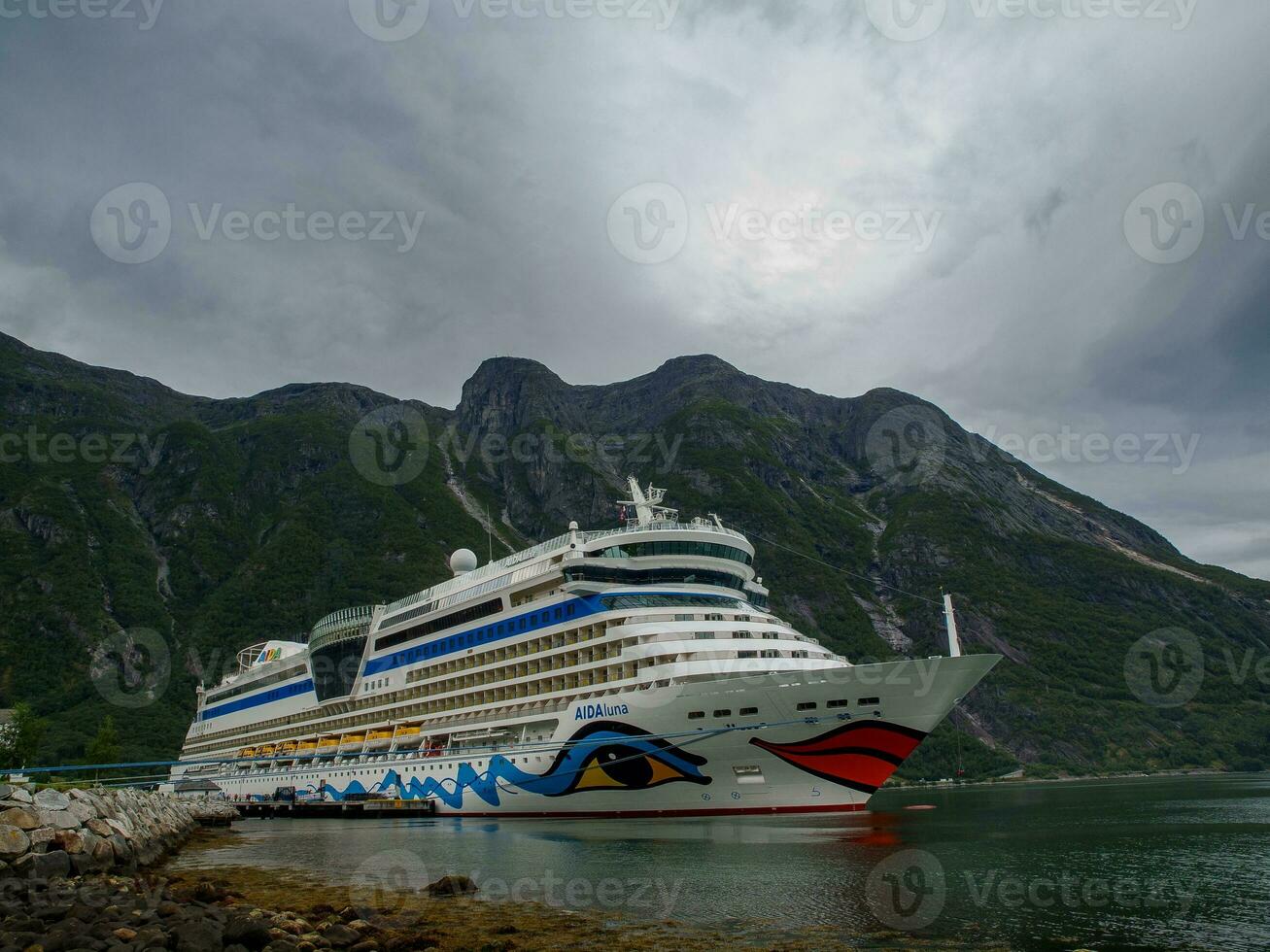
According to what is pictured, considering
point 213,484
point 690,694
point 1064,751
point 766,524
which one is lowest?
point 1064,751

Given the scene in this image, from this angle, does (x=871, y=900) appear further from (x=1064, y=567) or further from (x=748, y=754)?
(x=1064, y=567)

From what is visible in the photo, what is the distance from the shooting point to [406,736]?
1839 inches

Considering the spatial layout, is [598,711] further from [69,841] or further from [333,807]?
[333,807]

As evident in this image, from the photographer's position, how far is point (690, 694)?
3170cm

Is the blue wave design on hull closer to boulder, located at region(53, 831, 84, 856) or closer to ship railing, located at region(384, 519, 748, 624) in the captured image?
ship railing, located at region(384, 519, 748, 624)

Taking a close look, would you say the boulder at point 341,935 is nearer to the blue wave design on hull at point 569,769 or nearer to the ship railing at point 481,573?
the blue wave design on hull at point 569,769

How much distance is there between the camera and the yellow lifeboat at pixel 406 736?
4616cm

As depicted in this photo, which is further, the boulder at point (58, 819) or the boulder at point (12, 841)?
the boulder at point (58, 819)

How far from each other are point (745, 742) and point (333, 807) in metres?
30.1

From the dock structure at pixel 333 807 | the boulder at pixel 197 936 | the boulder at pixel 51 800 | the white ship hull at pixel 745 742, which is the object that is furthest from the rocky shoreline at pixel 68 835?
the dock structure at pixel 333 807

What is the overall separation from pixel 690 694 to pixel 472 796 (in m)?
15.3

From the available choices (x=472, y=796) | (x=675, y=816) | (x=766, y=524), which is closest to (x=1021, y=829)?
(x=675, y=816)

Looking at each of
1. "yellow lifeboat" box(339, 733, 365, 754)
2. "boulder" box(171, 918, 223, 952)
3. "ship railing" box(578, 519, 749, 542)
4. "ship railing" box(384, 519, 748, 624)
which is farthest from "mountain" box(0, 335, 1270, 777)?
"boulder" box(171, 918, 223, 952)

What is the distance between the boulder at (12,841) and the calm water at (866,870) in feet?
23.2
